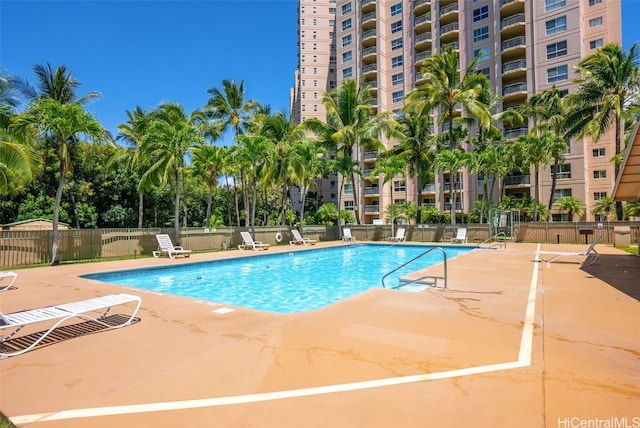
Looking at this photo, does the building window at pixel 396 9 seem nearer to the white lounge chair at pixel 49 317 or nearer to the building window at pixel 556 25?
the building window at pixel 556 25

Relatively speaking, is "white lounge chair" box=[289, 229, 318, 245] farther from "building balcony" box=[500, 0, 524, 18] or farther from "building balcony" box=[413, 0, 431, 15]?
"building balcony" box=[413, 0, 431, 15]

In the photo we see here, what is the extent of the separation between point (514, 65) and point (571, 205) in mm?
16180

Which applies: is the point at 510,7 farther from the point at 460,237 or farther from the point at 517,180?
the point at 460,237

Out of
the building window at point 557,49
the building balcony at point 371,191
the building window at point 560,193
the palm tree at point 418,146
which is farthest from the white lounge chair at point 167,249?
the building window at point 557,49

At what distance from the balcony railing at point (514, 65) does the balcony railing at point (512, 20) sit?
3909 millimetres

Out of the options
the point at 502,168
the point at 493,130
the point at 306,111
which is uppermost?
the point at 306,111

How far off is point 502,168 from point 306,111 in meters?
33.9

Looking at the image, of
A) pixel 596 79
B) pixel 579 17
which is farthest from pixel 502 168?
pixel 579 17

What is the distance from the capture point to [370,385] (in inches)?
131

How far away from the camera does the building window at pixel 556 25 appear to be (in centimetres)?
3418

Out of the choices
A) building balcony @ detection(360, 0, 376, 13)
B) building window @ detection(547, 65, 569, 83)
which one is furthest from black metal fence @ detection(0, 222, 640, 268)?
building balcony @ detection(360, 0, 376, 13)

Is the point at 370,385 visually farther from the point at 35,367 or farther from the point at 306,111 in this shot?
the point at 306,111

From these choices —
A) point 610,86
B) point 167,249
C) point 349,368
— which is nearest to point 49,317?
point 349,368

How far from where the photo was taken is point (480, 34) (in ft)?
131
